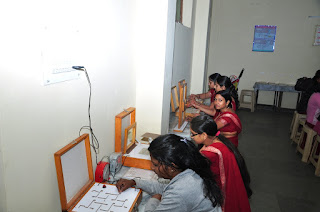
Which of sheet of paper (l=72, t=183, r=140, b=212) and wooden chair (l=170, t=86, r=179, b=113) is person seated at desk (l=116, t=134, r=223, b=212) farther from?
wooden chair (l=170, t=86, r=179, b=113)

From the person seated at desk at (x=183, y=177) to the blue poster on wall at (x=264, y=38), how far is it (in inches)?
249

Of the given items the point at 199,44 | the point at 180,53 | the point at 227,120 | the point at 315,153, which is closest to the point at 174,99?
the point at 180,53

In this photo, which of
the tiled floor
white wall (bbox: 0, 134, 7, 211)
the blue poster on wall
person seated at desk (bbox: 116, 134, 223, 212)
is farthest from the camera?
the blue poster on wall

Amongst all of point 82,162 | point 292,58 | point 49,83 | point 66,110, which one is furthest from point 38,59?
point 292,58

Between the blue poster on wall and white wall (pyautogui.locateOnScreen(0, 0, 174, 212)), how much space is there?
5.71m

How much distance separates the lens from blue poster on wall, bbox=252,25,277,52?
657 centimetres

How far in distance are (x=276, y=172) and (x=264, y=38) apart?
445cm

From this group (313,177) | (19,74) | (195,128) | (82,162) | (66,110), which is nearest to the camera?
(19,74)

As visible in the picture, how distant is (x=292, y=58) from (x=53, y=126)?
22.6 ft

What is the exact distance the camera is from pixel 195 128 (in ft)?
5.79

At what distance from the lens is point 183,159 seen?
1.12 m

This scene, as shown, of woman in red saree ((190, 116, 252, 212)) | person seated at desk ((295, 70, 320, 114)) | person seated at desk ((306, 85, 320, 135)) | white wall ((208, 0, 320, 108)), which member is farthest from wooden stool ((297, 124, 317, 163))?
white wall ((208, 0, 320, 108))

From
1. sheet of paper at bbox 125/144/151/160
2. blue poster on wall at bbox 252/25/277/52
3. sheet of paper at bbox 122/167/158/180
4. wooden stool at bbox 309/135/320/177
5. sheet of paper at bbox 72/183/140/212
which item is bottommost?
wooden stool at bbox 309/135/320/177

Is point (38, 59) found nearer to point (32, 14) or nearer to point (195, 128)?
point (32, 14)
